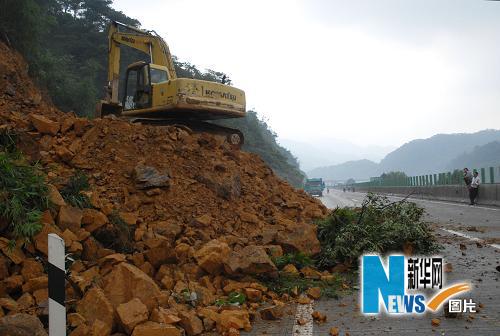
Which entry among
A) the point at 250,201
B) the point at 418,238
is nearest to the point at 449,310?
the point at 418,238

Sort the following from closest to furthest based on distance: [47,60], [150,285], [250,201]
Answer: [150,285], [250,201], [47,60]

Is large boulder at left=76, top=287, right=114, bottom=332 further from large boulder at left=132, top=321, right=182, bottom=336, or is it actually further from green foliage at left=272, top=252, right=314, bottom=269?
green foliage at left=272, top=252, right=314, bottom=269

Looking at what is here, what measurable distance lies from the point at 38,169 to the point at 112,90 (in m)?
6.89

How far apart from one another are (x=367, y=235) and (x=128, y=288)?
12.1 feet

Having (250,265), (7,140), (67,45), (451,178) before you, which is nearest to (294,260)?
(250,265)

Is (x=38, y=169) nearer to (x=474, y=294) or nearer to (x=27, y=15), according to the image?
(x=474, y=294)

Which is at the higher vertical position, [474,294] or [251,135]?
[251,135]

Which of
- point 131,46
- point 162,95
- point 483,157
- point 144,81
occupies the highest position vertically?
point 483,157

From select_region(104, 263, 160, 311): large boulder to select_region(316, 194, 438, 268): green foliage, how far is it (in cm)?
281

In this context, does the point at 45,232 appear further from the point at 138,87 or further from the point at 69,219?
the point at 138,87

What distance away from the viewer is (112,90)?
40.9 feet

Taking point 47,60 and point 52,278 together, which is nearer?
point 52,278

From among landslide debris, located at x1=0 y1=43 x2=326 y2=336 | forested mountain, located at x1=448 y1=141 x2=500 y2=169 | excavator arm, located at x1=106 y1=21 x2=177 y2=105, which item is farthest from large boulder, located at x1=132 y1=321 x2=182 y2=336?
forested mountain, located at x1=448 y1=141 x2=500 y2=169

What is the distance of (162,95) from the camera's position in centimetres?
1127
